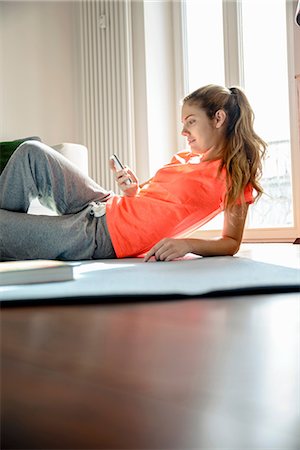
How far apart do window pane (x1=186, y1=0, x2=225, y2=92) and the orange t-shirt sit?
2508 millimetres

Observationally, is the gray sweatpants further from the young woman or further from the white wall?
the white wall

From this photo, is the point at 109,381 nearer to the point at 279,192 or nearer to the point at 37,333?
the point at 37,333

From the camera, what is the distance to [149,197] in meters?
1.58

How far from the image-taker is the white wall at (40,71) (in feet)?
13.5

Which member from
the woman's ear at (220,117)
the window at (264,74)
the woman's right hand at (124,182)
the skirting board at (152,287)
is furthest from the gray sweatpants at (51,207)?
the window at (264,74)

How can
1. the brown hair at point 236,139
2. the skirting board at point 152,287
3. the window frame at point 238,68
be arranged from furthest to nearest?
the window frame at point 238,68 < the brown hair at point 236,139 < the skirting board at point 152,287

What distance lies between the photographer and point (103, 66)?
4074mm

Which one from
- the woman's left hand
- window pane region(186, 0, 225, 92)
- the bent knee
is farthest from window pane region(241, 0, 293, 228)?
the woman's left hand

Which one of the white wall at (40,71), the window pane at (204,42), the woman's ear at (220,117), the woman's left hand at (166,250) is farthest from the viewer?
the white wall at (40,71)

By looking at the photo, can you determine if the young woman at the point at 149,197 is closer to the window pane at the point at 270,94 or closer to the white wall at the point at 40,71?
the window pane at the point at 270,94

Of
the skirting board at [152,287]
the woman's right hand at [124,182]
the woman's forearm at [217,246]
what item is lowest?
the woman's forearm at [217,246]

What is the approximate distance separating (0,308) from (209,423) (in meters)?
0.44

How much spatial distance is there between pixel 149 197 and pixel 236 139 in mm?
276

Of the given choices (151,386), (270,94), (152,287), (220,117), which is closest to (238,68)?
(270,94)
